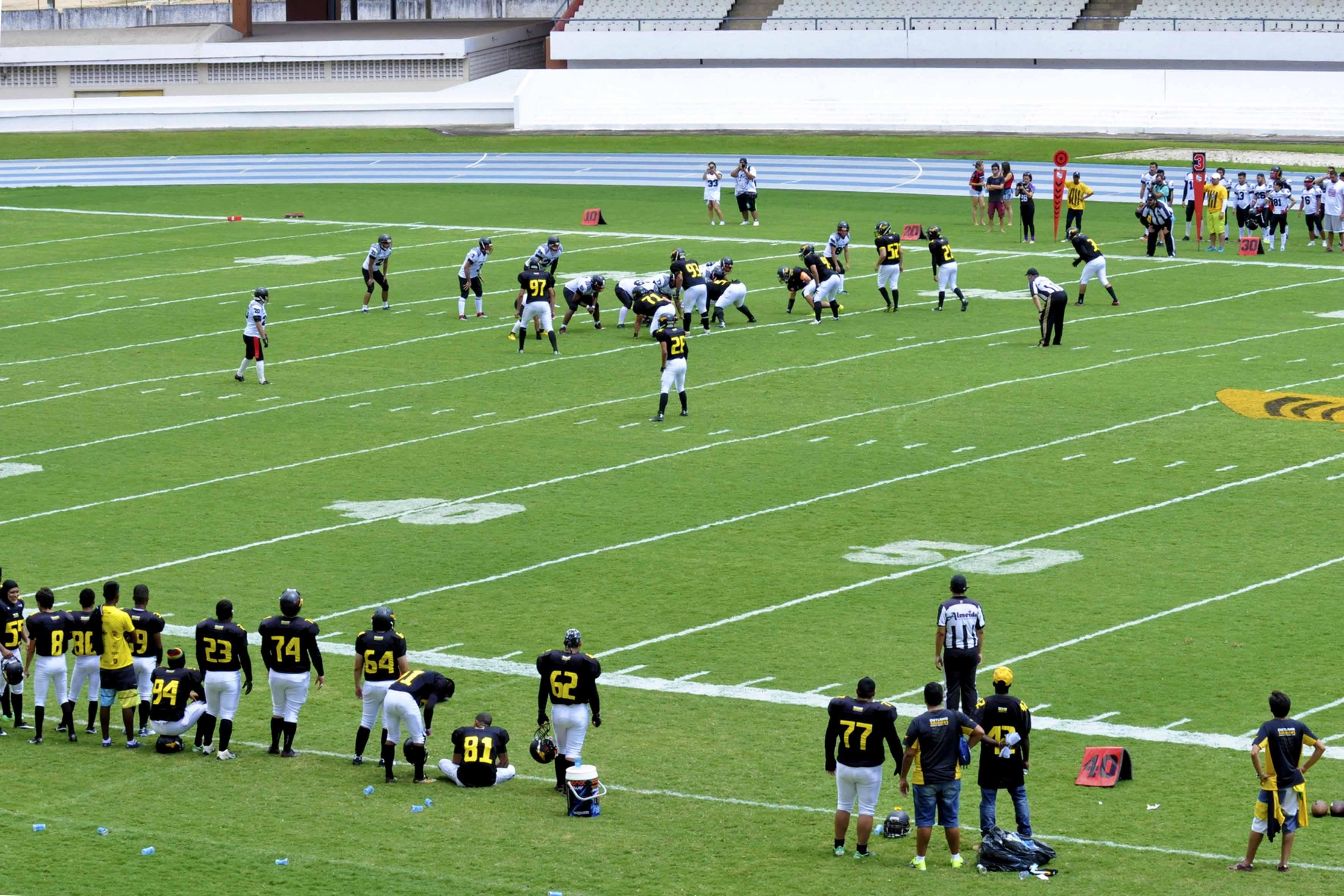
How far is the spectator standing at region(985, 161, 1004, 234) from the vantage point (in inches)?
1647

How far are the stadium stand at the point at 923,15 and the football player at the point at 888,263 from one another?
35.9 meters

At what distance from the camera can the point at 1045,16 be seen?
2670 inches

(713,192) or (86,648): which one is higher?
(713,192)

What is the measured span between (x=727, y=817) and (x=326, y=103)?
5849 cm

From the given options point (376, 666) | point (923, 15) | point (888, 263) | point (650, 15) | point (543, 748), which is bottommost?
point (543, 748)

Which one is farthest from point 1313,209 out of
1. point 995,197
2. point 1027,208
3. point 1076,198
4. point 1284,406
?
point 1284,406

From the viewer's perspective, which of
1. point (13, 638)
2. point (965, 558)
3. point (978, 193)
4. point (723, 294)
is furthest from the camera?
point (978, 193)

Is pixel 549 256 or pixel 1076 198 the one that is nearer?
pixel 549 256

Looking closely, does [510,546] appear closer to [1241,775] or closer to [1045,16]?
[1241,775]

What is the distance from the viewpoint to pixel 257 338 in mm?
27875

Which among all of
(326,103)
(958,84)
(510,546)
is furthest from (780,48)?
(510,546)

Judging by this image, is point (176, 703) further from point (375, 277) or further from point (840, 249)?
point (840, 249)

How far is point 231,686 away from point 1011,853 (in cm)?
573

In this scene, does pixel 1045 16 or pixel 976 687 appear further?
pixel 1045 16
